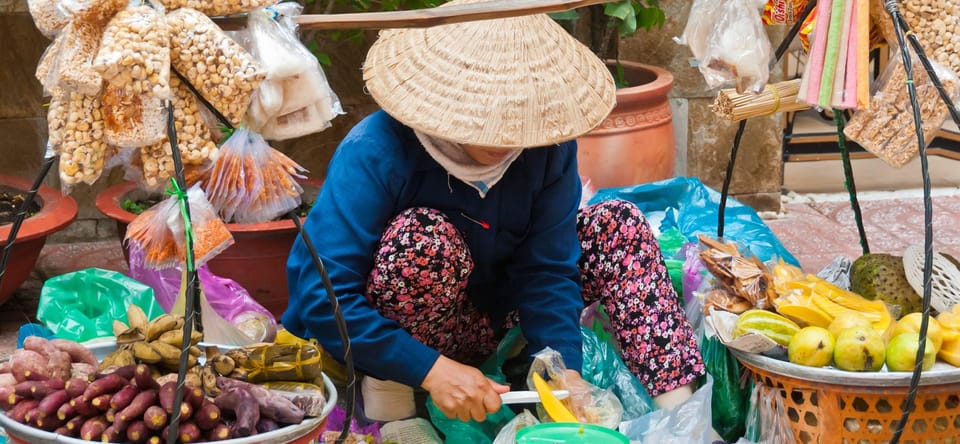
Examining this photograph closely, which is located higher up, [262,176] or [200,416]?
[262,176]

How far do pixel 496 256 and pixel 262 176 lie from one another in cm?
63

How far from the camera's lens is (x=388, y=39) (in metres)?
1.91

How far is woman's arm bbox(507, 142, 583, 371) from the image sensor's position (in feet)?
6.81

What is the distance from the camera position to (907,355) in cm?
181

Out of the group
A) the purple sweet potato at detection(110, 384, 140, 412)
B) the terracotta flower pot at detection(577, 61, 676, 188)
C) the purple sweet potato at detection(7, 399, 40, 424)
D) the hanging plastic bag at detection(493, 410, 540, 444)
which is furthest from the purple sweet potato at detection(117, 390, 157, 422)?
the terracotta flower pot at detection(577, 61, 676, 188)

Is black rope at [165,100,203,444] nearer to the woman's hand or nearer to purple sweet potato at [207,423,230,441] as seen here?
purple sweet potato at [207,423,230,441]

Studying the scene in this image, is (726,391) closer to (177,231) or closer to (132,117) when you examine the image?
(177,231)

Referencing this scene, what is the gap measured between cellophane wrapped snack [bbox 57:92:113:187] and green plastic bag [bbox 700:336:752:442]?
1.21 m

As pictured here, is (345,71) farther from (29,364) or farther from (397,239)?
(29,364)

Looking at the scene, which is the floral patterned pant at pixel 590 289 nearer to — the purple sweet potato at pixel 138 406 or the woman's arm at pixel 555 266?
the woman's arm at pixel 555 266

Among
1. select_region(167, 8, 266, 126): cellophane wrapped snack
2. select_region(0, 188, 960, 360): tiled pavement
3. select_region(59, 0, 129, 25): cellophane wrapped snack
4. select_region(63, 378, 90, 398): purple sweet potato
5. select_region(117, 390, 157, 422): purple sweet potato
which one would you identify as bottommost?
select_region(0, 188, 960, 360): tiled pavement

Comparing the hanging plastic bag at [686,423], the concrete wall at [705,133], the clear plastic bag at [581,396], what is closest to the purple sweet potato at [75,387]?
the clear plastic bag at [581,396]

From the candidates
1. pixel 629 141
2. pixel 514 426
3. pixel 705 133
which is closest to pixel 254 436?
pixel 514 426

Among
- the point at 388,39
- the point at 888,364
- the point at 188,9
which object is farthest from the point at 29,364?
the point at 888,364
